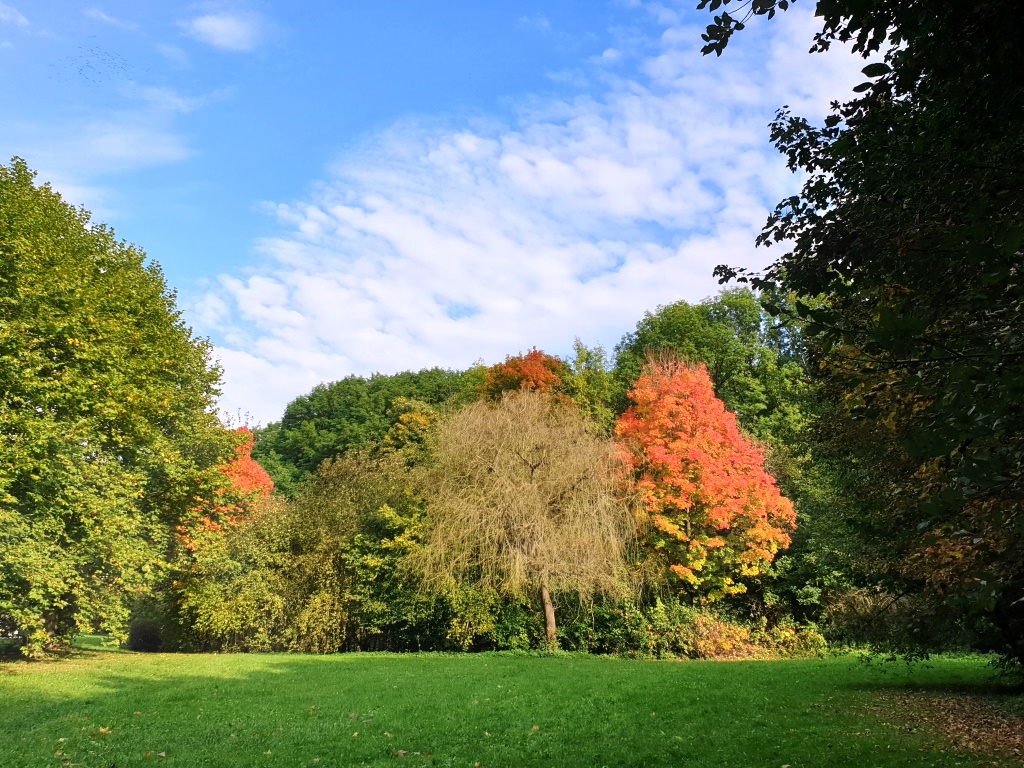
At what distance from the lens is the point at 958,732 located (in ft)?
28.0

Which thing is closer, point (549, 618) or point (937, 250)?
point (937, 250)

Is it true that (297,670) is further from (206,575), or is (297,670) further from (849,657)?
(849,657)

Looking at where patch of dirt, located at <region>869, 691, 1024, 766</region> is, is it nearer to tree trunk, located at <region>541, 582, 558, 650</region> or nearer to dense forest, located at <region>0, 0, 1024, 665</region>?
dense forest, located at <region>0, 0, 1024, 665</region>

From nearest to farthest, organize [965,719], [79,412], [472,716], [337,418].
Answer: [965,719] < [472,716] < [79,412] < [337,418]

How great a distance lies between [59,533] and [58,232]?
8.06 meters

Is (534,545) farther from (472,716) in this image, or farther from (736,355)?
(736,355)

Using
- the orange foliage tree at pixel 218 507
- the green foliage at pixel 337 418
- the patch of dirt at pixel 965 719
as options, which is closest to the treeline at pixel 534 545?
the orange foliage tree at pixel 218 507

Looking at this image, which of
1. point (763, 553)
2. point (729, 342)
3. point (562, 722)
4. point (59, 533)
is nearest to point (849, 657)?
point (763, 553)

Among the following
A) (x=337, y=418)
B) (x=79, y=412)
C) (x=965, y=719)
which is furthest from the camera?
(x=337, y=418)

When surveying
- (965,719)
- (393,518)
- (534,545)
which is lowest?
(965,719)

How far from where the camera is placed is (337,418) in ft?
163

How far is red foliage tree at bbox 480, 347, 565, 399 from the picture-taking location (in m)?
32.2

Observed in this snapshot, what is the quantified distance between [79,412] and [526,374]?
2001 cm

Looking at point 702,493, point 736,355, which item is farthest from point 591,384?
point 702,493
